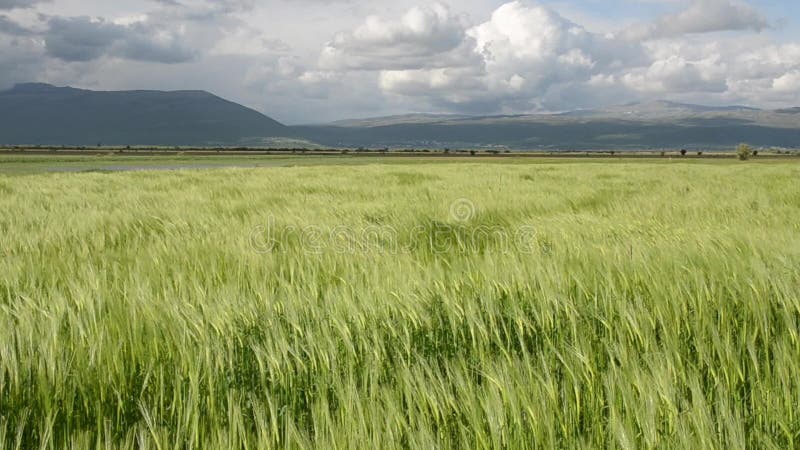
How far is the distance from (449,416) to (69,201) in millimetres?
8709

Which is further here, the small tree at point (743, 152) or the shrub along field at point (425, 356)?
the small tree at point (743, 152)

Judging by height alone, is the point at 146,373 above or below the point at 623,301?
below

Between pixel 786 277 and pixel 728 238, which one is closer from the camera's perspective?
pixel 786 277

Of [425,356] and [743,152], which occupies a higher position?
[743,152]

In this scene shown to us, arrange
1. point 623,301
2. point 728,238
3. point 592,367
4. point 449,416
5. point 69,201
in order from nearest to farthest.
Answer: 1. point 449,416
2. point 592,367
3. point 623,301
4. point 728,238
5. point 69,201

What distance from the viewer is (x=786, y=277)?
2.33 m

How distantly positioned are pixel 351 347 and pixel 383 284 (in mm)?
629

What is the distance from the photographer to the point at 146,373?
168 cm

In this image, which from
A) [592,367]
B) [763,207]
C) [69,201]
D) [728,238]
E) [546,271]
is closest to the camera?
[592,367]

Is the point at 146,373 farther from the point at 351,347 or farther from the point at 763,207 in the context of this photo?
the point at 763,207

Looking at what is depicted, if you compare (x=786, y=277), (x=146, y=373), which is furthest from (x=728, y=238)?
(x=146, y=373)

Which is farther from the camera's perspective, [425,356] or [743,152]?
[743,152]

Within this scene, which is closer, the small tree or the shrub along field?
the shrub along field

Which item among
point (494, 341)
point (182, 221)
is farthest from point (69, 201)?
point (494, 341)
